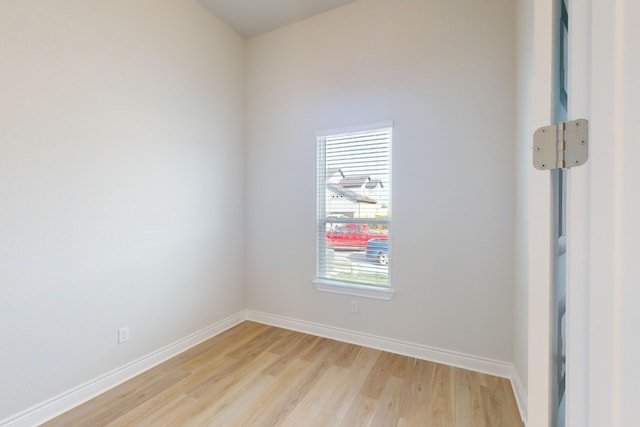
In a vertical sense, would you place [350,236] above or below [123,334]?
above

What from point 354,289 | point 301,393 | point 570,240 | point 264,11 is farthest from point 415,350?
point 264,11

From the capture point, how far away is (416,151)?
2492 millimetres

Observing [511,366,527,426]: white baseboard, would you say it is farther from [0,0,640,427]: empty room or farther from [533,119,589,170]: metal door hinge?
[533,119,589,170]: metal door hinge

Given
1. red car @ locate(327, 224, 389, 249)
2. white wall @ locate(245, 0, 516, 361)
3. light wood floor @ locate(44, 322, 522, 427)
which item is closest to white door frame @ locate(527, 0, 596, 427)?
light wood floor @ locate(44, 322, 522, 427)

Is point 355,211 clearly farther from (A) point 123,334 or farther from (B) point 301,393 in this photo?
(A) point 123,334

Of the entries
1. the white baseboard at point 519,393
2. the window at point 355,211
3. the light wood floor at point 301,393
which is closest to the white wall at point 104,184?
the light wood floor at point 301,393

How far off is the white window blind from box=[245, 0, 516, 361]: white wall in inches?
4.5

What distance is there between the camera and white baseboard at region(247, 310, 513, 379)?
2250 mm

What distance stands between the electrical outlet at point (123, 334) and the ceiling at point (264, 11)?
3024mm

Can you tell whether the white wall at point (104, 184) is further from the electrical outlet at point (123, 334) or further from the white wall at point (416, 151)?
the white wall at point (416, 151)

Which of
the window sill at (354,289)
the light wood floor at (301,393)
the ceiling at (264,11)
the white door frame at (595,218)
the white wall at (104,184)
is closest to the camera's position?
the white door frame at (595,218)

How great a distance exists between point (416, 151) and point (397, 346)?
1755mm

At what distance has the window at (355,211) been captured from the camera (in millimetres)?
2686

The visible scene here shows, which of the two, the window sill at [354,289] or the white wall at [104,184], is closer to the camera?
the white wall at [104,184]
